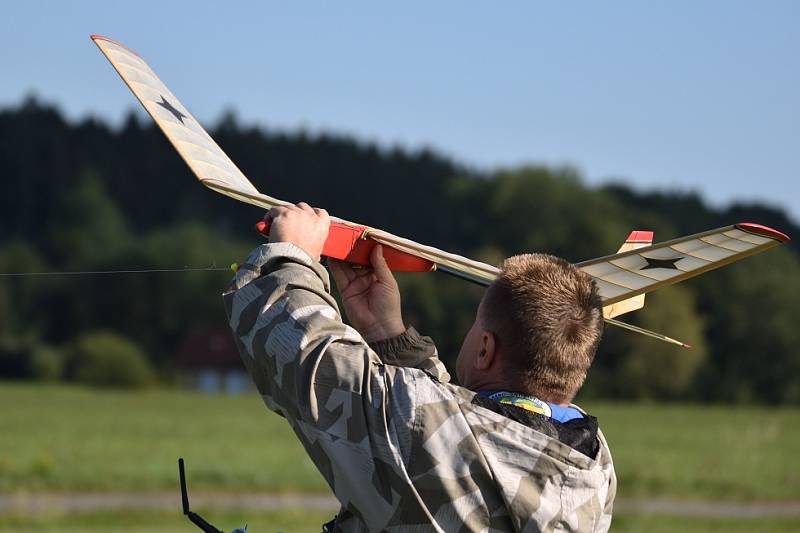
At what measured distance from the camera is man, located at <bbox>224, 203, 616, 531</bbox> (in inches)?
106

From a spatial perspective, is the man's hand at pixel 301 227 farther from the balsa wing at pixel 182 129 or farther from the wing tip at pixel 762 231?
the wing tip at pixel 762 231

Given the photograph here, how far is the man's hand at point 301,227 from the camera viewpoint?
290cm

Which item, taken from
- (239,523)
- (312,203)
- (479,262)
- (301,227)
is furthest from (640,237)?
(312,203)

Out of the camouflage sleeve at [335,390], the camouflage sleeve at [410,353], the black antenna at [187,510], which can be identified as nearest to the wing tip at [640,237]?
the camouflage sleeve at [410,353]

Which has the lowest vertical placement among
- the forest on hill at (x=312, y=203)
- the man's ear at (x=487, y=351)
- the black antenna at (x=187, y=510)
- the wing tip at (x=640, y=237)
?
the forest on hill at (x=312, y=203)

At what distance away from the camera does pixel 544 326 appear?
2789mm

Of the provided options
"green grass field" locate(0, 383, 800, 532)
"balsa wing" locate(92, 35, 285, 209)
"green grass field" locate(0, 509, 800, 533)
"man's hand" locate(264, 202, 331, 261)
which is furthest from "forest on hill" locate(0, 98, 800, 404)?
"man's hand" locate(264, 202, 331, 261)

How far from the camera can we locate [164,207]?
127 meters

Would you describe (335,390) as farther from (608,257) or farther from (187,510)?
(608,257)

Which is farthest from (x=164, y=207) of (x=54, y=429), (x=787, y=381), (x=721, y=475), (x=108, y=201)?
(x=721, y=475)

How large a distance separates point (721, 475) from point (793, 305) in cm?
7001

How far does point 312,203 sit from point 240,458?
80283 mm

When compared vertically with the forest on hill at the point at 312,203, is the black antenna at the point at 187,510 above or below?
above

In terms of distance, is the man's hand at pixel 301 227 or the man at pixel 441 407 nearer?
the man at pixel 441 407
